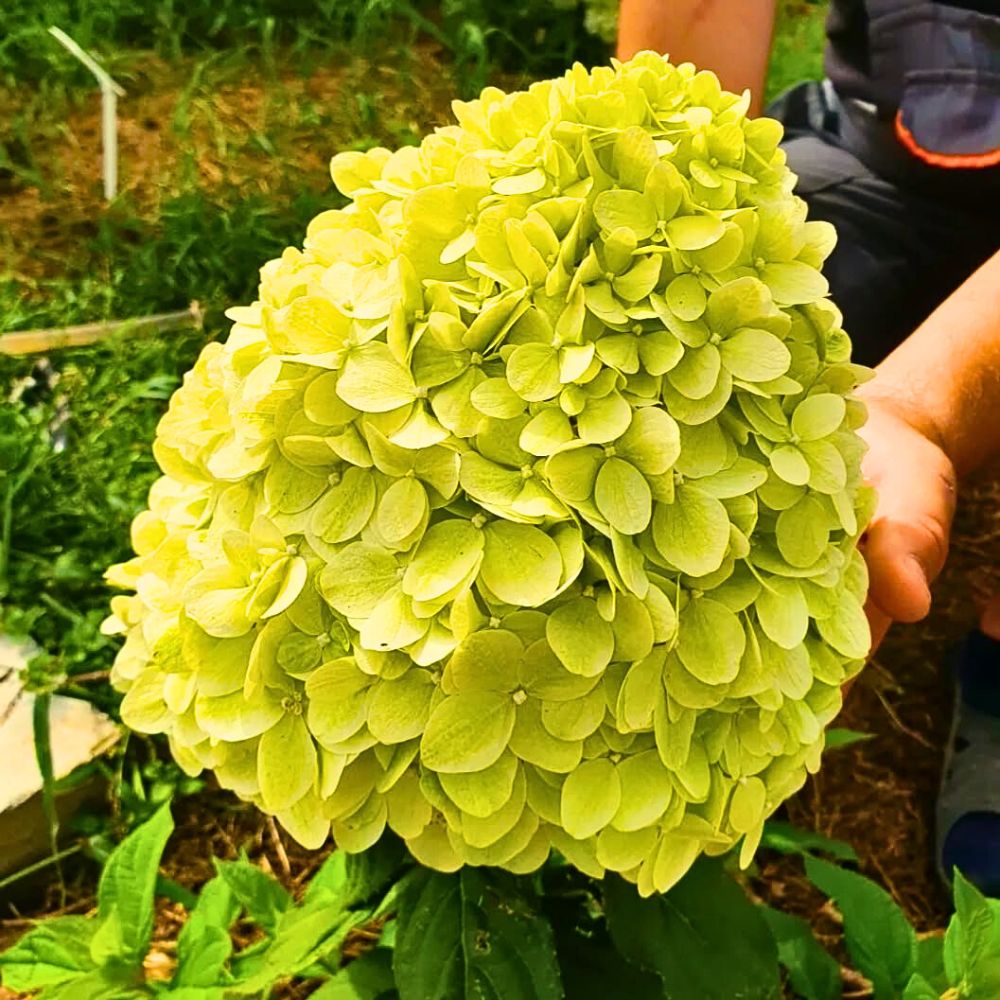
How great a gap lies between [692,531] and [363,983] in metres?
0.50

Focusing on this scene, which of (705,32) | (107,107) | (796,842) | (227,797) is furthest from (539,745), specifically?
(107,107)

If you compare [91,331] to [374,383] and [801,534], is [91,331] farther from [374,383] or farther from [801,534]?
[801,534]

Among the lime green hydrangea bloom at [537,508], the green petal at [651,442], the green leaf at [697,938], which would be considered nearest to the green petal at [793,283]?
the lime green hydrangea bloom at [537,508]

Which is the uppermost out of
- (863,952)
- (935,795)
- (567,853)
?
(567,853)

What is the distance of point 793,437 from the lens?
2.19 ft

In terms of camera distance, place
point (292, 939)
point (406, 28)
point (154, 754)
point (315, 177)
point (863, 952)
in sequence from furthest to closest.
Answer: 1. point (406, 28)
2. point (315, 177)
3. point (154, 754)
4. point (863, 952)
5. point (292, 939)

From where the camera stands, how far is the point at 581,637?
60cm

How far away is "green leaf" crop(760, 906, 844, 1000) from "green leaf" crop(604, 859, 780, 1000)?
166 millimetres

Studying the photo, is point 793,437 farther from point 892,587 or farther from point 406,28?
point 406,28

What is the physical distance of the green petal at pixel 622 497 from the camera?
1.97ft

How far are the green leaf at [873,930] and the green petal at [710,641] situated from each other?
414 millimetres

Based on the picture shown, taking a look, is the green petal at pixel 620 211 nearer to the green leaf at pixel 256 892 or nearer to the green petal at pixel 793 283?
the green petal at pixel 793 283

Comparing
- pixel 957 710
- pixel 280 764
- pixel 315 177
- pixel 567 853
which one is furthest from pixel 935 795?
pixel 315 177

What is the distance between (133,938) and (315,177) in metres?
1.55
